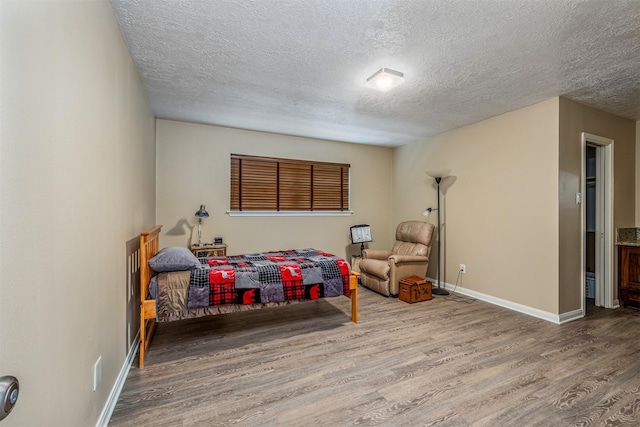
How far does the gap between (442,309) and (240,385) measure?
2662 mm

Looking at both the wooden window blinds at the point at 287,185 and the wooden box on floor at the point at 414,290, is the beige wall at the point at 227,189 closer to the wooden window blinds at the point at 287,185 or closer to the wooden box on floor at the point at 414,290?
the wooden window blinds at the point at 287,185

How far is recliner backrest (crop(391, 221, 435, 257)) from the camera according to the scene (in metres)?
4.41

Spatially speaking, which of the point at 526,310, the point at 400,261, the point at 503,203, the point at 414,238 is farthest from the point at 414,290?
the point at 503,203

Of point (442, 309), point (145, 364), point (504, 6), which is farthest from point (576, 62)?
point (145, 364)

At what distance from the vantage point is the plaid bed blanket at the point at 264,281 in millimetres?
2582

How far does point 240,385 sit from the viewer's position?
2.07m

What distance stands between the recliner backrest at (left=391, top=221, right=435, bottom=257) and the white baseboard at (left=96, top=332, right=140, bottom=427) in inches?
146

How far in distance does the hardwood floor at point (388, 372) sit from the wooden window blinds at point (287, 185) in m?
1.92

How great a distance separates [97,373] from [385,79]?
2.96 m

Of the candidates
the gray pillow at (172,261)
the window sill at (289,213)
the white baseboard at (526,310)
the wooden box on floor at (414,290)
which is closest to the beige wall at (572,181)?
the white baseboard at (526,310)

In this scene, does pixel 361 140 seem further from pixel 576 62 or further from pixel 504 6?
pixel 504 6

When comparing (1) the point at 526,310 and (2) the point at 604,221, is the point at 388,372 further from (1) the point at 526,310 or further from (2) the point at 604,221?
(2) the point at 604,221

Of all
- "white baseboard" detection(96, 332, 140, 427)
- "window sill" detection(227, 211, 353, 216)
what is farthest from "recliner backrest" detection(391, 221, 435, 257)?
"white baseboard" detection(96, 332, 140, 427)

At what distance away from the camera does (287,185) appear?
4.80 metres
